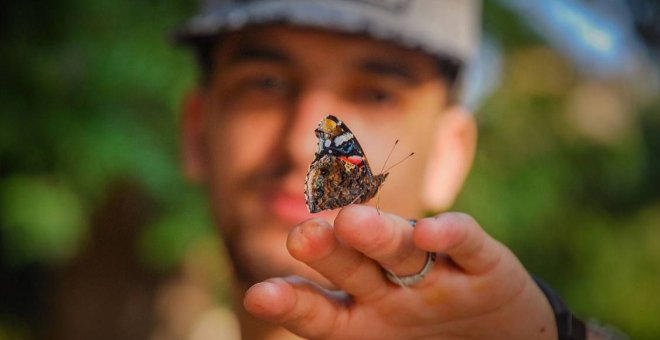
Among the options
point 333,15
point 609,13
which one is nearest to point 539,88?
point 609,13

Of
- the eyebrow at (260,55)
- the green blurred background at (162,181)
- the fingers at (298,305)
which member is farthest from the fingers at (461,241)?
the green blurred background at (162,181)

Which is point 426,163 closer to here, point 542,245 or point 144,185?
point 144,185

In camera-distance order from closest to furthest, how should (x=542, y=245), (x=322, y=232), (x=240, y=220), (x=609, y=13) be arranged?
1. (x=322, y=232)
2. (x=240, y=220)
3. (x=609, y=13)
4. (x=542, y=245)

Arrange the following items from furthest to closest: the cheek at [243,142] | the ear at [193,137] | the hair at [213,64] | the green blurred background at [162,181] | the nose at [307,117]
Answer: the green blurred background at [162,181] < the ear at [193,137] < the hair at [213,64] < the cheek at [243,142] < the nose at [307,117]

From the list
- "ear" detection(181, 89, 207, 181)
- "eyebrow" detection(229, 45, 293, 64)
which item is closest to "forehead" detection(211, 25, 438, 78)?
"eyebrow" detection(229, 45, 293, 64)

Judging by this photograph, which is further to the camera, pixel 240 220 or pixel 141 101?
pixel 141 101

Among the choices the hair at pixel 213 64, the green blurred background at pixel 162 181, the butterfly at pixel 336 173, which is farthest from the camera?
Result: the green blurred background at pixel 162 181

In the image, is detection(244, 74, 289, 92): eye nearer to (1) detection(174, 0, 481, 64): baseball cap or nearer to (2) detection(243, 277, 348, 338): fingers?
(1) detection(174, 0, 481, 64): baseball cap

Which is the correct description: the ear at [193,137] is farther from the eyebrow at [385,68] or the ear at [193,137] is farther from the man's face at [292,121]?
the eyebrow at [385,68]
